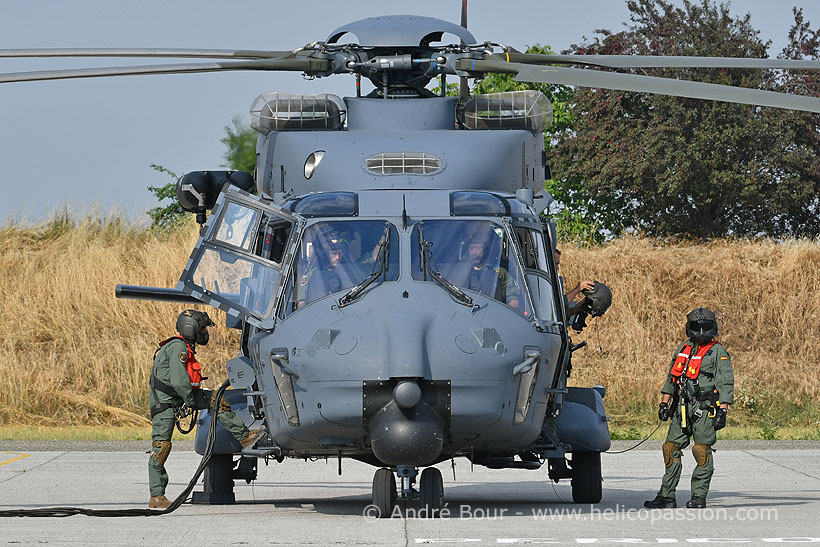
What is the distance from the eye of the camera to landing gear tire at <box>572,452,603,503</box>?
12.3 m

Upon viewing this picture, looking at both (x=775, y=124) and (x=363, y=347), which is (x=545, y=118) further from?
(x=775, y=124)

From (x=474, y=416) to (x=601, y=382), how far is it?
17.4m

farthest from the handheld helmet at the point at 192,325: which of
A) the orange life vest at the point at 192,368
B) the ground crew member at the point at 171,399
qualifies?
the orange life vest at the point at 192,368

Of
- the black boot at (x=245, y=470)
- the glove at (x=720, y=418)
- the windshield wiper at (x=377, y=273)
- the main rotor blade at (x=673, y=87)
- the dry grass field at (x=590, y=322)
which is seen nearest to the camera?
the main rotor blade at (x=673, y=87)

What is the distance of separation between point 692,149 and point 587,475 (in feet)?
89.6

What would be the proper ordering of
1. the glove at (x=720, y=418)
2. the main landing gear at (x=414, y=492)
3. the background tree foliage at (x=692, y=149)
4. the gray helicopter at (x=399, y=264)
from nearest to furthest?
the gray helicopter at (x=399, y=264) < the main landing gear at (x=414, y=492) < the glove at (x=720, y=418) < the background tree foliage at (x=692, y=149)

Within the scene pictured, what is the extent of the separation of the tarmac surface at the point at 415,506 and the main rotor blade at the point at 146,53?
373 centimetres

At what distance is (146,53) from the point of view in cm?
1155

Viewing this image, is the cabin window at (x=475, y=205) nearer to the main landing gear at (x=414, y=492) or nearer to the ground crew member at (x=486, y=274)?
the ground crew member at (x=486, y=274)

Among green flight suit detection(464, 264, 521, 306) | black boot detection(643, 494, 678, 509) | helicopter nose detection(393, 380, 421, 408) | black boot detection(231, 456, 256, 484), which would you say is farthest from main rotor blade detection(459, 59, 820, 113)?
black boot detection(231, 456, 256, 484)

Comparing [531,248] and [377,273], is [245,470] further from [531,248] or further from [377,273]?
[531,248]

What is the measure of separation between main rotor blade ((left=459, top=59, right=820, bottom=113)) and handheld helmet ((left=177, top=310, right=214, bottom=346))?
3.58 meters

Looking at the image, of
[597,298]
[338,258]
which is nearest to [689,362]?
[597,298]

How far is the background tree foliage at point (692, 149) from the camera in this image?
3844 centimetres
